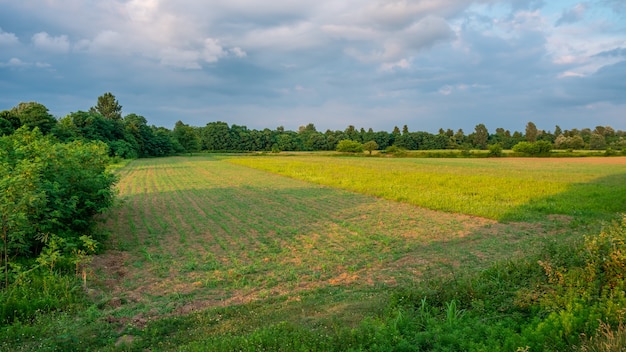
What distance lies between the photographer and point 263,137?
461ft

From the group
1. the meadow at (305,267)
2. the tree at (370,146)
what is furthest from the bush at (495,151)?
the meadow at (305,267)

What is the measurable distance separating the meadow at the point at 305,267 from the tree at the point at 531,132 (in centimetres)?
12423

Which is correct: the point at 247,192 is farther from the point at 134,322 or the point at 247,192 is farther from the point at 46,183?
the point at 134,322

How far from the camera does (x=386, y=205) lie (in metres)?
19.7

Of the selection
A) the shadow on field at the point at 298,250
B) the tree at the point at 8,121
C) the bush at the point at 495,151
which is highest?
the tree at the point at 8,121

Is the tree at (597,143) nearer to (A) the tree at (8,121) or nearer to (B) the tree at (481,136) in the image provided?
(B) the tree at (481,136)

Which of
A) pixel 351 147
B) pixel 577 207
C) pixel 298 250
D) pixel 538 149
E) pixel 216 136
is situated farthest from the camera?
pixel 216 136

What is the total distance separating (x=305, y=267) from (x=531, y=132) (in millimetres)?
145756

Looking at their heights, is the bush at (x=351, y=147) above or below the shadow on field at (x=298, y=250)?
above

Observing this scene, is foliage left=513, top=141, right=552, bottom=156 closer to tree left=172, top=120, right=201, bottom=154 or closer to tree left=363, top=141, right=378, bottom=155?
tree left=363, top=141, right=378, bottom=155

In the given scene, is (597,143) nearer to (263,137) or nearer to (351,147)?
(351,147)

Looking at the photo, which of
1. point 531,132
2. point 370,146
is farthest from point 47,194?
point 531,132

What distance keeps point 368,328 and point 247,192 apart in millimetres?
21308

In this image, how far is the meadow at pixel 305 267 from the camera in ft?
17.6
